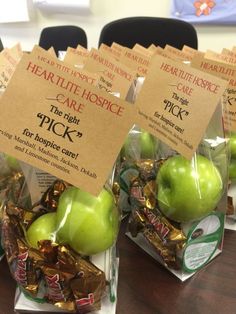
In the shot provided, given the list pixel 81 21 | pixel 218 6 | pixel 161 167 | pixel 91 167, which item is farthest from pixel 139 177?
pixel 81 21

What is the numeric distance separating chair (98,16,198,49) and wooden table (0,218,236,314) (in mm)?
1217

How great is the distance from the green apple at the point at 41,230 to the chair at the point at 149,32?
1230 mm

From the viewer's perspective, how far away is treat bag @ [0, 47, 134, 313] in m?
0.41

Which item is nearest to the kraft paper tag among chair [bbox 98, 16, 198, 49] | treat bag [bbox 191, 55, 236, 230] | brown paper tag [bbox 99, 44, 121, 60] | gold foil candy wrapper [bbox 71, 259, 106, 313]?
treat bag [bbox 191, 55, 236, 230]

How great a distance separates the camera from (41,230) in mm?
441

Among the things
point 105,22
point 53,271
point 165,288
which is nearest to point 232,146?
point 165,288

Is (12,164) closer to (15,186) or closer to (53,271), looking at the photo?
(15,186)

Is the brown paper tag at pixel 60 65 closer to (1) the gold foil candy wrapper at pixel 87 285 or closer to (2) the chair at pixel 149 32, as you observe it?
(1) the gold foil candy wrapper at pixel 87 285

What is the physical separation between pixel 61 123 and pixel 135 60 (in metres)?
0.38

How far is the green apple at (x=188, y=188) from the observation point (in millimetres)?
466

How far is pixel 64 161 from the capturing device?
16.6 inches

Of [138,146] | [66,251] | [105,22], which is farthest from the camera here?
[105,22]

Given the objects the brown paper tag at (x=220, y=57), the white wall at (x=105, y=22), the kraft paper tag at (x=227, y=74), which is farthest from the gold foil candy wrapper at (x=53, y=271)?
the white wall at (x=105, y=22)

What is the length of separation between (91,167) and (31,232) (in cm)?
13
